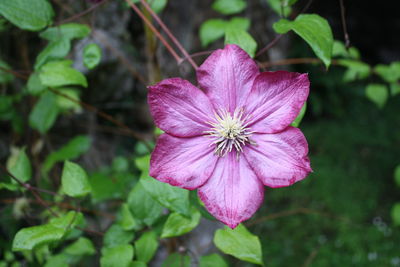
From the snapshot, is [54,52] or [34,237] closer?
[34,237]

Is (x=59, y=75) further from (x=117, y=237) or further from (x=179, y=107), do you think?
(x=117, y=237)

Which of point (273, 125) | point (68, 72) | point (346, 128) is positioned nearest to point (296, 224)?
point (346, 128)

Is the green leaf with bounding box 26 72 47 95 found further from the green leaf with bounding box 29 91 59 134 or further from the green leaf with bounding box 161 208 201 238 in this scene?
the green leaf with bounding box 161 208 201 238

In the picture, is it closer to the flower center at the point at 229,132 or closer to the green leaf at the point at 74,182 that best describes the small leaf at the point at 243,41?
the flower center at the point at 229,132

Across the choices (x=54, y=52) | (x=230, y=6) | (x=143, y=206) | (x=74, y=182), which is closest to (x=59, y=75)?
(x=54, y=52)

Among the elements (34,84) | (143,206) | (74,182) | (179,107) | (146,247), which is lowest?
(146,247)

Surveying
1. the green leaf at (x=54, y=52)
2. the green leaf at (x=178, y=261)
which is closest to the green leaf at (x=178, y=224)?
the green leaf at (x=178, y=261)

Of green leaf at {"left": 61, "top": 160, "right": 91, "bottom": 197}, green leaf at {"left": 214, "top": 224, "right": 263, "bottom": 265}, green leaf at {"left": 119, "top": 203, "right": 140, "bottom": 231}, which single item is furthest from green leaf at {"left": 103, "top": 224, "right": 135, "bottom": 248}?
green leaf at {"left": 214, "top": 224, "right": 263, "bottom": 265}

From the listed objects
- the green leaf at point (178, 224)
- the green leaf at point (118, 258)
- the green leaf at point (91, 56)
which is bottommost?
the green leaf at point (118, 258)
